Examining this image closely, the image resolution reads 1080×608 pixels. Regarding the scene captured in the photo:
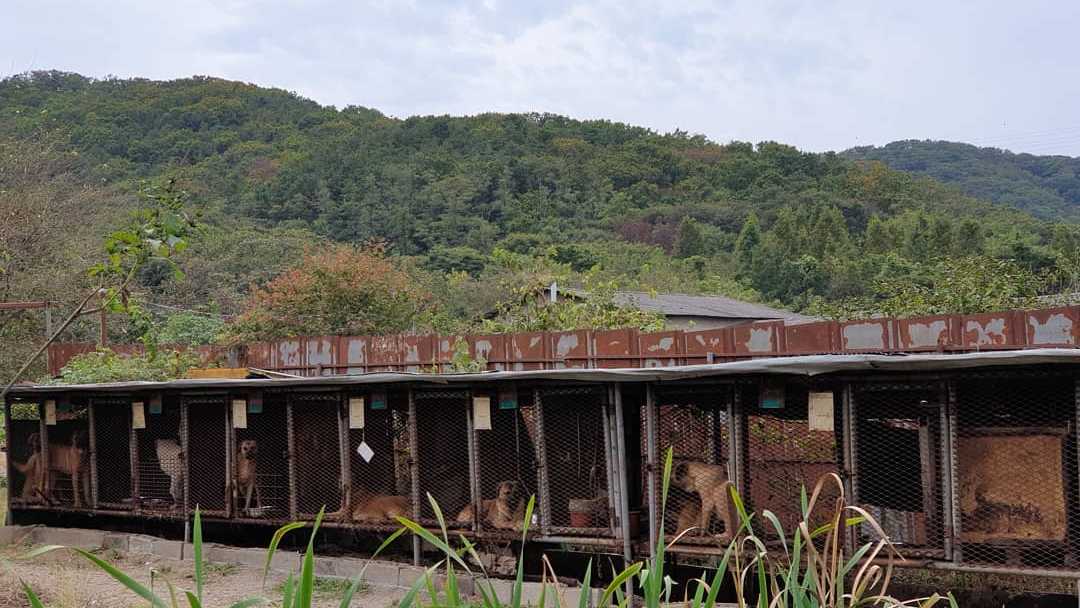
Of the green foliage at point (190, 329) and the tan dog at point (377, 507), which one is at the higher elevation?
the green foliage at point (190, 329)

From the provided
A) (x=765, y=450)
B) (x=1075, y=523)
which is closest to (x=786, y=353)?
(x=765, y=450)

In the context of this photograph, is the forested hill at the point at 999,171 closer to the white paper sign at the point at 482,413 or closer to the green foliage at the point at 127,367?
the green foliage at the point at 127,367

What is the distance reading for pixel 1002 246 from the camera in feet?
125

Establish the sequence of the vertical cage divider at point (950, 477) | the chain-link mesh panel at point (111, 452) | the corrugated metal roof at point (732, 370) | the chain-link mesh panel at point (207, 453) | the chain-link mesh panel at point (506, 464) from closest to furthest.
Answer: the corrugated metal roof at point (732, 370) < the vertical cage divider at point (950, 477) < the chain-link mesh panel at point (506, 464) < the chain-link mesh panel at point (207, 453) < the chain-link mesh panel at point (111, 452)

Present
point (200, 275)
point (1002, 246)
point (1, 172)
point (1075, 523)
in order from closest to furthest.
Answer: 1. point (1075, 523)
2. point (1, 172)
3. point (200, 275)
4. point (1002, 246)

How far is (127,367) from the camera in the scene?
47.1 ft

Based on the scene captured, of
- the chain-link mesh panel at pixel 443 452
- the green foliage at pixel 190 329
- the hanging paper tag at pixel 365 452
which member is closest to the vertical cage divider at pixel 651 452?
the chain-link mesh panel at pixel 443 452

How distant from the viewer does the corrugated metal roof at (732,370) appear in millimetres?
6320

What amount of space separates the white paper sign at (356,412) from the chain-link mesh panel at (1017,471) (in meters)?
5.03

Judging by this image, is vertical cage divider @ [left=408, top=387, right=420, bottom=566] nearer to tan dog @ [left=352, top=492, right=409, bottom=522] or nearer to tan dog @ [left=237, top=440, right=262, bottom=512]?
tan dog @ [left=352, top=492, right=409, bottom=522]

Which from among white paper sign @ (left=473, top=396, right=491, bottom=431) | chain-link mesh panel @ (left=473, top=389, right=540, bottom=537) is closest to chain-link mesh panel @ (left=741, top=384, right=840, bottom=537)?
chain-link mesh panel @ (left=473, top=389, right=540, bottom=537)

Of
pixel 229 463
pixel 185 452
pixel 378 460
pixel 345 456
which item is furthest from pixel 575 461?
pixel 185 452

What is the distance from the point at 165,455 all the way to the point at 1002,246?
34223 millimetres

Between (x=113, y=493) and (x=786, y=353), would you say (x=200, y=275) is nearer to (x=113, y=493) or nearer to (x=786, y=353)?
(x=113, y=493)
